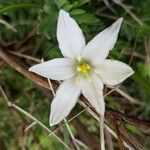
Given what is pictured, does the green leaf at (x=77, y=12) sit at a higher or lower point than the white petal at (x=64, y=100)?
higher

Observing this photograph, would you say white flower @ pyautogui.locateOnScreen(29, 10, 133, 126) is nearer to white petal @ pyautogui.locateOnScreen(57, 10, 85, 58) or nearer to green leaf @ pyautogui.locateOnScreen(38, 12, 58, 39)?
white petal @ pyautogui.locateOnScreen(57, 10, 85, 58)

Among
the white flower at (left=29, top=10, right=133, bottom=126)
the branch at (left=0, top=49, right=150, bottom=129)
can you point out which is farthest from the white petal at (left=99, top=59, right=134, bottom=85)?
the branch at (left=0, top=49, right=150, bottom=129)

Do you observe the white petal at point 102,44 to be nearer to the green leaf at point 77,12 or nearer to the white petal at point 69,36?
the white petal at point 69,36

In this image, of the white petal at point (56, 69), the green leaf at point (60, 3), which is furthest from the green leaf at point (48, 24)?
the white petal at point (56, 69)

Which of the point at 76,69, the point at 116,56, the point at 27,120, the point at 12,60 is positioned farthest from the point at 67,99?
the point at 27,120

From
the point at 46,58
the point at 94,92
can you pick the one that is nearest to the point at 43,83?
the point at 46,58
